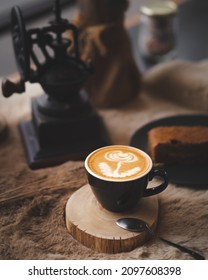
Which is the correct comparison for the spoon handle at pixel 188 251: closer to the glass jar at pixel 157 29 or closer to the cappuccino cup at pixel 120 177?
the cappuccino cup at pixel 120 177

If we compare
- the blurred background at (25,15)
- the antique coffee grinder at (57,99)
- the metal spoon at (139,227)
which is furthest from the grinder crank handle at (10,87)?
the blurred background at (25,15)

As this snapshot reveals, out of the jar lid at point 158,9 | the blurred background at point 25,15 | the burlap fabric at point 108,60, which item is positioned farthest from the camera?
the blurred background at point 25,15

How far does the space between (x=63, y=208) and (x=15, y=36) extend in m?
0.40

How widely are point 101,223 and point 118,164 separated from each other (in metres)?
0.11

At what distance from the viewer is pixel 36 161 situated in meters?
1.10

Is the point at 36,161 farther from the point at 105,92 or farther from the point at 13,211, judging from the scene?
the point at 105,92

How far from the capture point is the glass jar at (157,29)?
4.98ft

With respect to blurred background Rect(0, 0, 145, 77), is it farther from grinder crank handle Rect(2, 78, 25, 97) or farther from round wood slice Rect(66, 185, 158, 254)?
round wood slice Rect(66, 185, 158, 254)

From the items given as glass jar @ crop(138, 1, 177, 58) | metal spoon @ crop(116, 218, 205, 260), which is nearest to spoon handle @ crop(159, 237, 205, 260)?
metal spoon @ crop(116, 218, 205, 260)

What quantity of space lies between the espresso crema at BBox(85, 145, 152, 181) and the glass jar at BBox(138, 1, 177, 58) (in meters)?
0.73

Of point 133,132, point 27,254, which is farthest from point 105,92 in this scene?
point 27,254

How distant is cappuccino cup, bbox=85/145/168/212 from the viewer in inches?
32.4

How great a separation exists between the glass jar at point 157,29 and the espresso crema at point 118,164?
727mm

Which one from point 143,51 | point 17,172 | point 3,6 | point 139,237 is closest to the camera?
point 139,237
